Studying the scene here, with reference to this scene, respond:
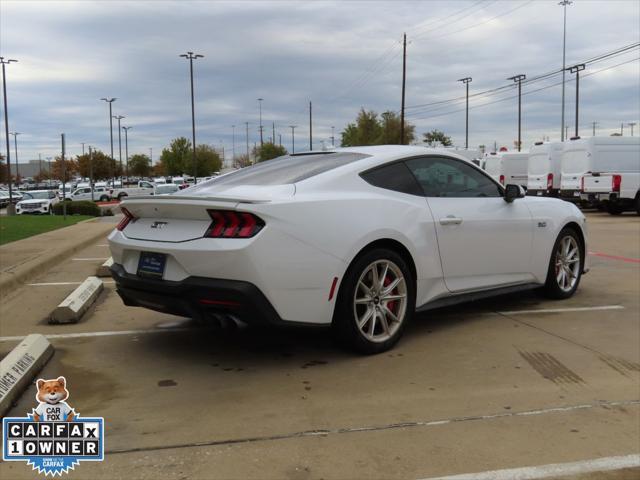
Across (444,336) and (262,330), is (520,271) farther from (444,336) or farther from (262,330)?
(262,330)

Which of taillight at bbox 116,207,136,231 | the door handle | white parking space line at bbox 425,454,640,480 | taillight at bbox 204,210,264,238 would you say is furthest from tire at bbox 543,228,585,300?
taillight at bbox 116,207,136,231

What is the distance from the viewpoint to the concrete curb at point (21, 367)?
143 inches

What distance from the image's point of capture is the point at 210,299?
3986mm

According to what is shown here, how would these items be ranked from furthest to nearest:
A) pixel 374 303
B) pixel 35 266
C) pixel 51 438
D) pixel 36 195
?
pixel 36 195 → pixel 35 266 → pixel 374 303 → pixel 51 438

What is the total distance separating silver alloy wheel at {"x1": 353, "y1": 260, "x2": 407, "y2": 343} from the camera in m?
4.52

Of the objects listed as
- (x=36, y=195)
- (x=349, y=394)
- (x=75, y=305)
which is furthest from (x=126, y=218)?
(x=36, y=195)

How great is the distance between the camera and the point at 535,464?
9.70 ft

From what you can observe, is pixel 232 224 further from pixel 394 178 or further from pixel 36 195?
pixel 36 195

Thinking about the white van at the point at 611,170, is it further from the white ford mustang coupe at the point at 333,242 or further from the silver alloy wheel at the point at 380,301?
the silver alloy wheel at the point at 380,301

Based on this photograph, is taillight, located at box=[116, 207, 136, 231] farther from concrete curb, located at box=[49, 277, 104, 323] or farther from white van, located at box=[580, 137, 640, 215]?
white van, located at box=[580, 137, 640, 215]

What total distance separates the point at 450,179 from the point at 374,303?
1511 mm

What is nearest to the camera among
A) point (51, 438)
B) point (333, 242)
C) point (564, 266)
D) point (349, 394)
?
point (51, 438)

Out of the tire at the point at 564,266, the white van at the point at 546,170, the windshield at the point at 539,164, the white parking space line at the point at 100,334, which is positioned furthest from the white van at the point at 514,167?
the white parking space line at the point at 100,334

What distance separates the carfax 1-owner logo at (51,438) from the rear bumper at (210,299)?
3.27 feet
